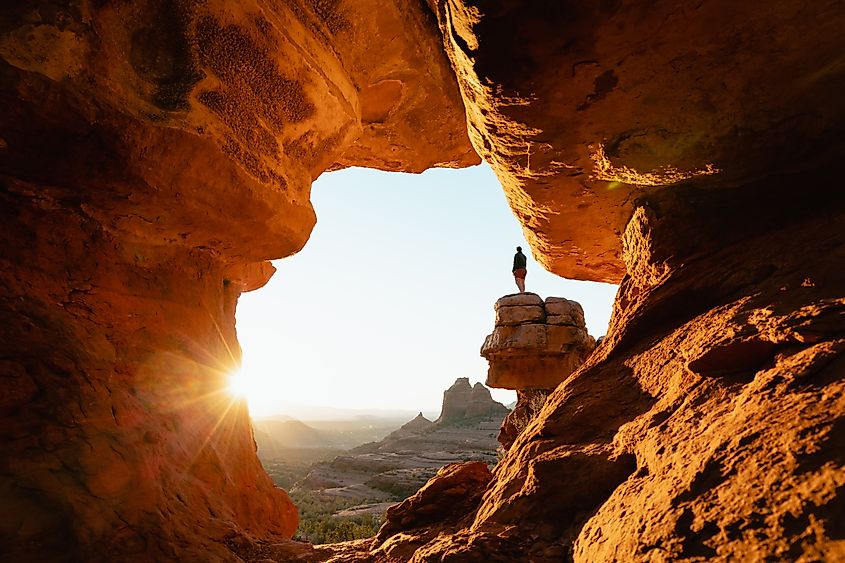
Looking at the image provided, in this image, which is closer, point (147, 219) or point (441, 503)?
point (147, 219)

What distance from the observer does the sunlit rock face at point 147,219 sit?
2.62 meters

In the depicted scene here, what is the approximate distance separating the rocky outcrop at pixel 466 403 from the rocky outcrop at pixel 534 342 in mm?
34971

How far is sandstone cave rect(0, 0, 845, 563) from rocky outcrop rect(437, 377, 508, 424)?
4690 centimetres

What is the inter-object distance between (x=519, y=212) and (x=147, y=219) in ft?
11.0

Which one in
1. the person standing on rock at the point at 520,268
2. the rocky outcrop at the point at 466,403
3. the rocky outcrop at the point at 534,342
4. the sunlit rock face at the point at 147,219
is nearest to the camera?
the sunlit rock face at the point at 147,219

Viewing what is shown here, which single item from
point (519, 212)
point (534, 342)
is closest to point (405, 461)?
point (534, 342)

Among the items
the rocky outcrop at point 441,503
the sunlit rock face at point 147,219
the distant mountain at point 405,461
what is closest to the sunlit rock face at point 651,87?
the sunlit rock face at point 147,219

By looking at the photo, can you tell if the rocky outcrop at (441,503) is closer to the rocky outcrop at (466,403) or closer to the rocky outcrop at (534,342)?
the rocky outcrop at (534,342)

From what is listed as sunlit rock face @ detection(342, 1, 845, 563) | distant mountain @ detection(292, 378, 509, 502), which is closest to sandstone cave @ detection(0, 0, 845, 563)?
sunlit rock face @ detection(342, 1, 845, 563)

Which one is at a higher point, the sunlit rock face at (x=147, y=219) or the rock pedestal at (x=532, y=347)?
the rock pedestal at (x=532, y=347)

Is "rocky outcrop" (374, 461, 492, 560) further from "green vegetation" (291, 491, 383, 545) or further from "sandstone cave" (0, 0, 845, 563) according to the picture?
"green vegetation" (291, 491, 383, 545)

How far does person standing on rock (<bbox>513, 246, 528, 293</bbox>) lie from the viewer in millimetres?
15773

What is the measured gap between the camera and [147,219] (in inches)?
142

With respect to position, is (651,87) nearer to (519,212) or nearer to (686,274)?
(686,274)
